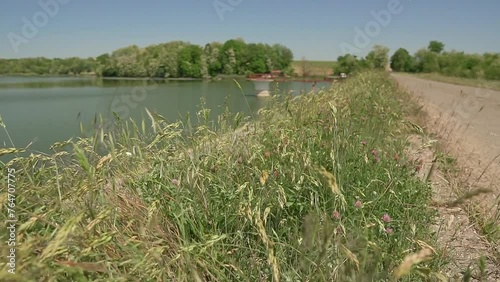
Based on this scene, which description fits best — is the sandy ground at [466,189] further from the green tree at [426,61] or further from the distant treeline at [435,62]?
the green tree at [426,61]

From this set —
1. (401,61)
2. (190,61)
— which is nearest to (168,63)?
(190,61)

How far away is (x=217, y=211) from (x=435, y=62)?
69.1m

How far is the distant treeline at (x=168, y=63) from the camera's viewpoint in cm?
4562

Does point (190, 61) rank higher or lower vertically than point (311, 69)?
higher

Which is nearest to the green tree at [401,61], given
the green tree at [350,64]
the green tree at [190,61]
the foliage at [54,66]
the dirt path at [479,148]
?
the green tree at [350,64]

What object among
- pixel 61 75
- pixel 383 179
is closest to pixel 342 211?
pixel 383 179

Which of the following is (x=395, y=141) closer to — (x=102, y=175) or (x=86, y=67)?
(x=102, y=175)

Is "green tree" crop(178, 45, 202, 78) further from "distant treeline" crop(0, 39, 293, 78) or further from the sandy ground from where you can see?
the sandy ground

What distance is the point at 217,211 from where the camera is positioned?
1684 millimetres

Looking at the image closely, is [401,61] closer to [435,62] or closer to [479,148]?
[435,62]

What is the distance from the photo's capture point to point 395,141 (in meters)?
2.97

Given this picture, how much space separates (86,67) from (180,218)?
213 ft

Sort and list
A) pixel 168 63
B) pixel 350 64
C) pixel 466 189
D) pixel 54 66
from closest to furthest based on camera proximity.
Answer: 1. pixel 466 189
2. pixel 350 64
3. pixel 168 63
4. pixel 54 66

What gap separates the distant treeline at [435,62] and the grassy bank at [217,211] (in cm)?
2742
